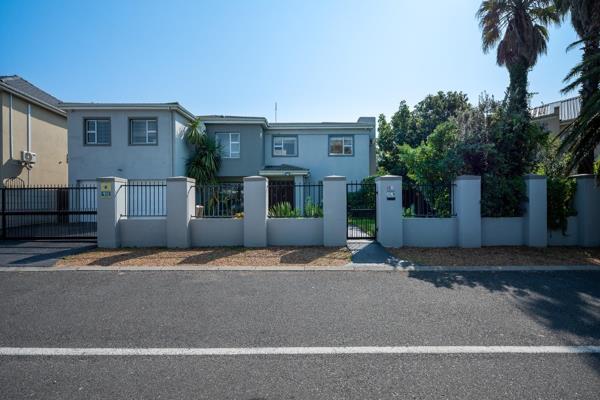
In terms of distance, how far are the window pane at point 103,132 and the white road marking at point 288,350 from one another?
1603 centimetres

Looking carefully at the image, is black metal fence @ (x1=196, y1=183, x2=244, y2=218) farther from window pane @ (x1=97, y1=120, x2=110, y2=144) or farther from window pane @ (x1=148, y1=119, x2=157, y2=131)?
window pane @ (x1=97, y1=120, x2=110, y2=144)

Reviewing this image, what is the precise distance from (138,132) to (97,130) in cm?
216

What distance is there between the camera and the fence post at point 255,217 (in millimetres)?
10180

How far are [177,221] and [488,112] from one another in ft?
34.7

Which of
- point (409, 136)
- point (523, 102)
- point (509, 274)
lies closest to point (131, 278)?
point (509, 274)

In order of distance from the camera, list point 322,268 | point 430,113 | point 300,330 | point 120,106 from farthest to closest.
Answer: point 430,113, point 120,106, point 322,268, point 300,330

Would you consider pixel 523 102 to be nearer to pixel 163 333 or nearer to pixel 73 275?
pixel 163 333

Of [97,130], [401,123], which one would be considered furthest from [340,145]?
[97,130]

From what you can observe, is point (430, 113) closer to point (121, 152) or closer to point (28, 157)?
point (121, 152)

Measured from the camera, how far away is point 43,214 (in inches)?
453

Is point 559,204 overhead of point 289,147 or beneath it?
beneath

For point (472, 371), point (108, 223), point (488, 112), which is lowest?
point (472, 371)

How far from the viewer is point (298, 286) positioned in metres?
6.53

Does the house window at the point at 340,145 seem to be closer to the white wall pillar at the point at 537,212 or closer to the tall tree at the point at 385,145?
the tall tree at the point at 385,145
